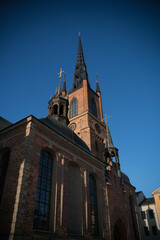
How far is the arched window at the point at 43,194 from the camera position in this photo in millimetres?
12078

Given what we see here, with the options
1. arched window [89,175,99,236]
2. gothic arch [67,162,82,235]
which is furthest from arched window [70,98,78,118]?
gothic arch [67,162,82,235]

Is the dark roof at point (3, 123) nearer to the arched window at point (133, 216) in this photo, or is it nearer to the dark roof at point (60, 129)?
the dark roof at point (60, 129)

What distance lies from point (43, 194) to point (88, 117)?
21.0 meters

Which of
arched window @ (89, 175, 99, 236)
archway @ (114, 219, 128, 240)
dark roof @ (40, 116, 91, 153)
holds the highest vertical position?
dark roof @ (40, 116, 91, 153)

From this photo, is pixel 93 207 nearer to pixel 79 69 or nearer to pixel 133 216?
pixel 133 216

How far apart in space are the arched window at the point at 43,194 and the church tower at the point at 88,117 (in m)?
14.6

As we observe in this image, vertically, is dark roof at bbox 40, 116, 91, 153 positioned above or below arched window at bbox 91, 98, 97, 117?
below

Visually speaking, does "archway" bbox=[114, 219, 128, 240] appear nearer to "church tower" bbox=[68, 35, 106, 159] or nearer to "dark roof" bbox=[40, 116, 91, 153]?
"dark roof" bbox=[40, 116, 91, 153]

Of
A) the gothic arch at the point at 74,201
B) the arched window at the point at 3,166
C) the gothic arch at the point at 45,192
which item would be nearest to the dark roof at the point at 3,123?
the arched window at the point at 3,166

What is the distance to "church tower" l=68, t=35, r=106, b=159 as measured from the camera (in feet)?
99.7

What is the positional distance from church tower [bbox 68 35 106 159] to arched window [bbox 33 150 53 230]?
14593 millimetres

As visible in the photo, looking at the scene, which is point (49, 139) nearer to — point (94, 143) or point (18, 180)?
point (18, 180)

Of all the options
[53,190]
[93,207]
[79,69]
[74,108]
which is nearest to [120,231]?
[93,207]

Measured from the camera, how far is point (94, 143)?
98.7ft
